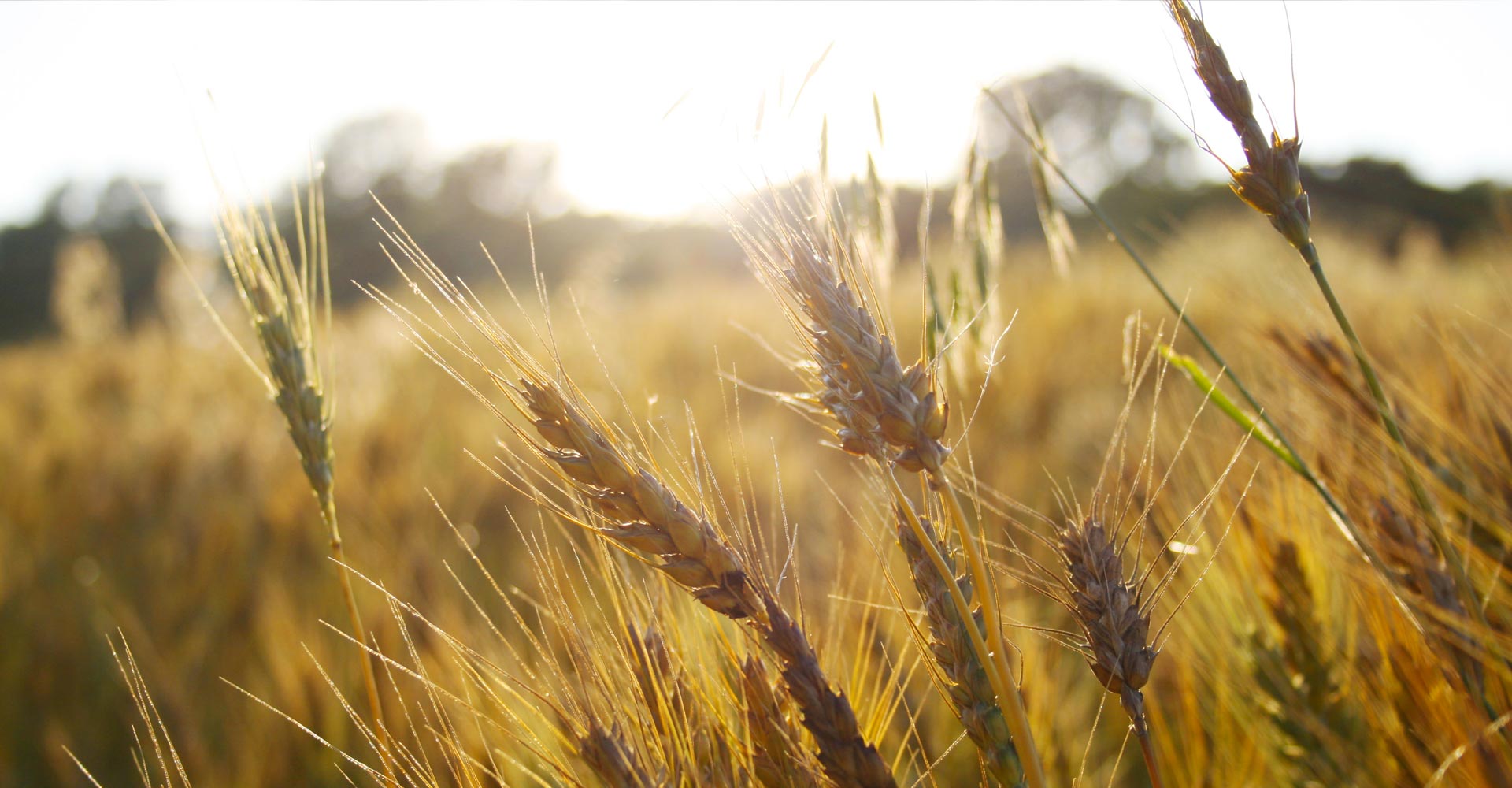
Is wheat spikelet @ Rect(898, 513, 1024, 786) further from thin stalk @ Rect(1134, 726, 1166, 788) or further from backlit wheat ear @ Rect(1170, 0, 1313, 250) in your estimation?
backlit wheat ear @ Rect(1170, 0, 1313, 250)

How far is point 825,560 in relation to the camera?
1.87 m

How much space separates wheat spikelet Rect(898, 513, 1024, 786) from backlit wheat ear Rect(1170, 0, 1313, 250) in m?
0.36

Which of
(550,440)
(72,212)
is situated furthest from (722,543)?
(72,212)

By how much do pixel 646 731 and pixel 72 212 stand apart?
73.0ft

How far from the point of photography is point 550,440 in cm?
48

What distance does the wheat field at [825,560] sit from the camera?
49 cm

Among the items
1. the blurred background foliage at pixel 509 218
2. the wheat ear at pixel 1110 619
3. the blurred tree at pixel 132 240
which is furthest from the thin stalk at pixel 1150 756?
the blurred tree at pixel 132 240

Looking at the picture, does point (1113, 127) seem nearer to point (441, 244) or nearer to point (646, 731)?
point (441, 244)

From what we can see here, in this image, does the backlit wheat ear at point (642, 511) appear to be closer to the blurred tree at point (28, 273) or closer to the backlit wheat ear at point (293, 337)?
the backlit wheat ear at point (293, 337)

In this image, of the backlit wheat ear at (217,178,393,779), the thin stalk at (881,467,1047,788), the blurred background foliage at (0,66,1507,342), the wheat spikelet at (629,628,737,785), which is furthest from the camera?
the blurred background foliage at (0,66,1507,342)

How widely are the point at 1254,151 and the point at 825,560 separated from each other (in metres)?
1.43

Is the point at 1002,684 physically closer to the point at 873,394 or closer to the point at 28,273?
the point at 873,394

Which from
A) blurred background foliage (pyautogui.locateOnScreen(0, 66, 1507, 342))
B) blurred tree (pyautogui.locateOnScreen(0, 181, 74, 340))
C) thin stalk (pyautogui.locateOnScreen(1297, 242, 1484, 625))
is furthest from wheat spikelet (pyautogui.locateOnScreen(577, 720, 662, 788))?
blurred tree (pyautogui.locateOnScreen(0, 181, 74, 340))

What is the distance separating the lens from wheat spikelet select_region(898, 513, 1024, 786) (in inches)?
18.9
